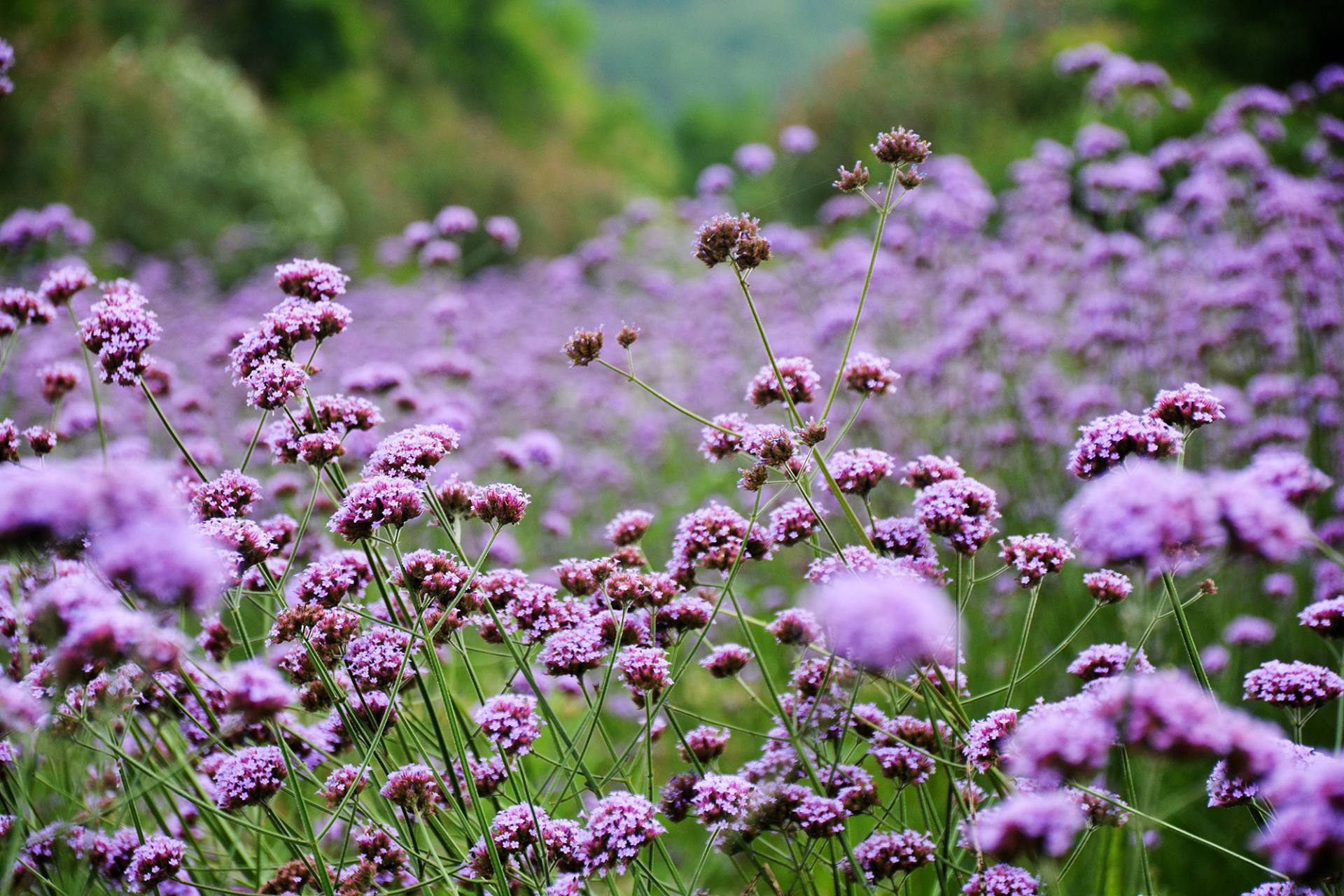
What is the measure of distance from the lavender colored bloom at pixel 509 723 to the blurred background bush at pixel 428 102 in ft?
8.09

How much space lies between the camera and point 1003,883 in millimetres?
1519

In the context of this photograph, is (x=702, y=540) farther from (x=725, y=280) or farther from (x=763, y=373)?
(x=725, y=280)

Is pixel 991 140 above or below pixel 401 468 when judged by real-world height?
above

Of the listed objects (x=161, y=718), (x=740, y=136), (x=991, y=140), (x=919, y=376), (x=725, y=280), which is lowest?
(x=161, y=718)

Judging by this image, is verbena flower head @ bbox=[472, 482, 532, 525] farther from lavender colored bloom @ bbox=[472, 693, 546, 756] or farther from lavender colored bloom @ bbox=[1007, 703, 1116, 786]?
lavender colored bloom @ bbox=[1007, 703, 1116, 786]

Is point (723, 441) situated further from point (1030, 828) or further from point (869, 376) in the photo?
point (1030, 828)

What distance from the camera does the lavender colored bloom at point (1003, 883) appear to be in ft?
4.95

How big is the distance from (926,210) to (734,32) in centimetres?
6371

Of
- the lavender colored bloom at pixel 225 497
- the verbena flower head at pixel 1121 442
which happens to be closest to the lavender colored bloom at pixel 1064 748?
the verbena flower head at pixel 1121 442

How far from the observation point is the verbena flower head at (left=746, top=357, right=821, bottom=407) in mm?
2066

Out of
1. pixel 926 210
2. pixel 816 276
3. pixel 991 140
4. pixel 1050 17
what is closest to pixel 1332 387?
pixel 926 210

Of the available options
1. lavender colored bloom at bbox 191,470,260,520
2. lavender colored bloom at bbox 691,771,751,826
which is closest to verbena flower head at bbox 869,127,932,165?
lavender colored bloom at bbox 691,771,751,826

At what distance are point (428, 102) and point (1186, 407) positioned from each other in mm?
29934

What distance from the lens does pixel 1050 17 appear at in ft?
74.0
